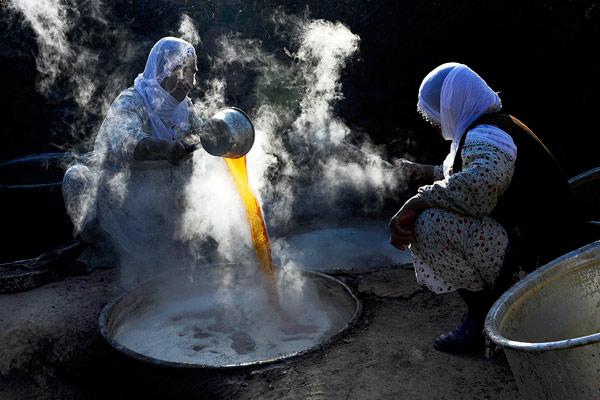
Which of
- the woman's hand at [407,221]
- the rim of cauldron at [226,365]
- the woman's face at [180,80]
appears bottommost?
the rim of cauldron at [226,365]

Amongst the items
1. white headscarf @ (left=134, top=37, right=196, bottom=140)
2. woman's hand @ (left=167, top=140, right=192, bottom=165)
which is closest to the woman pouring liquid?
white headscarf @ (left=134, top=37, right=196, bottom=140)

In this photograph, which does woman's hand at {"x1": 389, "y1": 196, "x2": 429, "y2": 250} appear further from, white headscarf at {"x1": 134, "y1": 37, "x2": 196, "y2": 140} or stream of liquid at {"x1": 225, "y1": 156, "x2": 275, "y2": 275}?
white headscarf at {"x1": 134, "y1": 37, "x2": 196, "y2": 140}

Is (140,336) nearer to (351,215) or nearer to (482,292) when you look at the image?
(482,292)

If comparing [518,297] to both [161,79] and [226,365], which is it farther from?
[161,79]

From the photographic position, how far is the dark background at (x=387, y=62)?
6051mm

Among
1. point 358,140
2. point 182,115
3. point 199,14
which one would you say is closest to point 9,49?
point 199,14

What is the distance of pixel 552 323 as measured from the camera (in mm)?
2344

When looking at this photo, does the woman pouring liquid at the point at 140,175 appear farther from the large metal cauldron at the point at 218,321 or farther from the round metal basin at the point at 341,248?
the round metal basin at the point at 341,248

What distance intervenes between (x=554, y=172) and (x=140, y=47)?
22.5 feet

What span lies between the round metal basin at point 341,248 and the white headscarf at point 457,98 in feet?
5.99

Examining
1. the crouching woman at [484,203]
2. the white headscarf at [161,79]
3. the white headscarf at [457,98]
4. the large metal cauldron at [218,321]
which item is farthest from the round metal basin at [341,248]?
the white headscarf at [457,98]

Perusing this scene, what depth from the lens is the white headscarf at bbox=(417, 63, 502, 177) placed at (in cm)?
299

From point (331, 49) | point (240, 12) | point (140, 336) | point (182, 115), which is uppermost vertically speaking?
point (240, 12)

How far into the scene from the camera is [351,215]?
6.28 metres
